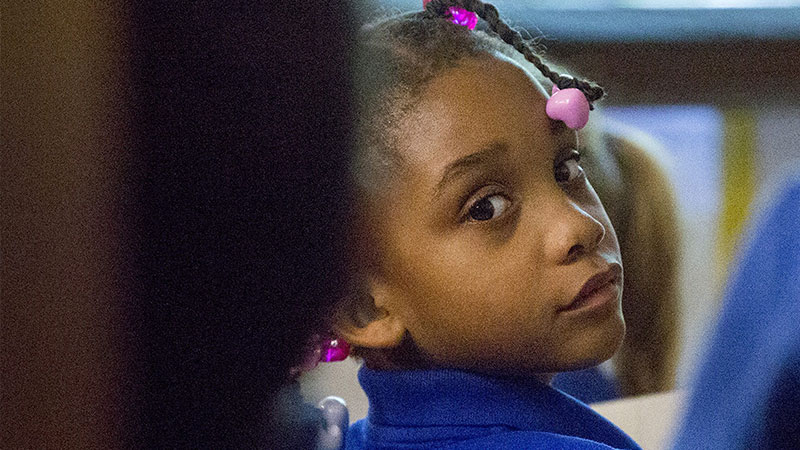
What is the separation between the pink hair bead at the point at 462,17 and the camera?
2.04 ft

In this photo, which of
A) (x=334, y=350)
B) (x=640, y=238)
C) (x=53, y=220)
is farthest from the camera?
(x=640, y=238)

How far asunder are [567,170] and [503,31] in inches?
4.0

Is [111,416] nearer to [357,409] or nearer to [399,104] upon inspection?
[399,104]

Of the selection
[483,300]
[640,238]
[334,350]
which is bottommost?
[640,238]

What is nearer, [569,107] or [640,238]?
[569,107]

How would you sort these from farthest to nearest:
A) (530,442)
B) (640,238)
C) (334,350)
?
(640,238) → (334,350) → (530,442)

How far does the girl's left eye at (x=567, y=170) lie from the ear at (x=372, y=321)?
13 cm

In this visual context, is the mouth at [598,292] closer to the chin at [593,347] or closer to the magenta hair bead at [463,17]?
the chin at [593,347]

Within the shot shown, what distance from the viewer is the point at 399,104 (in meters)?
0.57

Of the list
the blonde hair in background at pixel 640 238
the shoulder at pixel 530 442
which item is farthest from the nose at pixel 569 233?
the blonde hair in background at pixel 640 238

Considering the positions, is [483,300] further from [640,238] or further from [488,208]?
[640,238]

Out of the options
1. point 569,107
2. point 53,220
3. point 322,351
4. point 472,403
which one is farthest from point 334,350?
point 53,220

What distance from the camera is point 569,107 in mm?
570

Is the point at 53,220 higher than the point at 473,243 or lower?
higher
